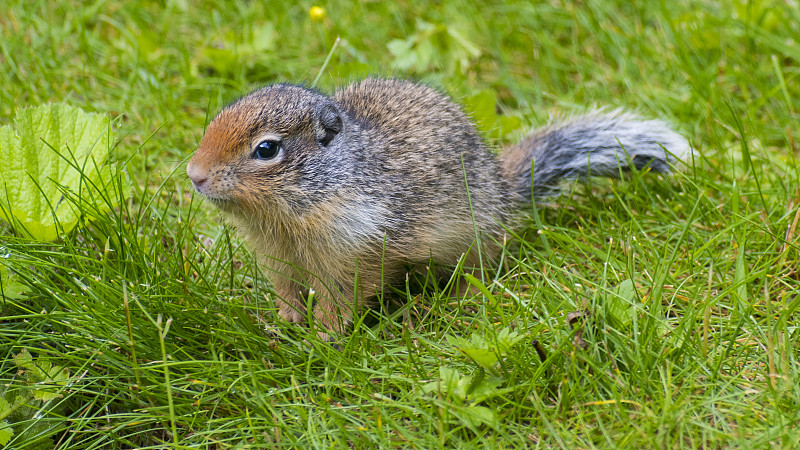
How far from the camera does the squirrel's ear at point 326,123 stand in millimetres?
3793

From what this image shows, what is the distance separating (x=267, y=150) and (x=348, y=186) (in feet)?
1.44

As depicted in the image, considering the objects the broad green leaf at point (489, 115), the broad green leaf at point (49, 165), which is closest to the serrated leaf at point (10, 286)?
the broad green leaf at point (49, 165)

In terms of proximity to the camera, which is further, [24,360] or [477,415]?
[24,360]

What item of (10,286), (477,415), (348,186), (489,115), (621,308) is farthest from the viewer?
(489,115)

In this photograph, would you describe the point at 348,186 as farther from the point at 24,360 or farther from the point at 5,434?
the point at 5,434

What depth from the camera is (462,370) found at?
3215 millimetres

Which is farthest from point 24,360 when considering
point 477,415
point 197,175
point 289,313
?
Result: point 477,415

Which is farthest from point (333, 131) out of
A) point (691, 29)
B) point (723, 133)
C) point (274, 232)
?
point (691, 29)

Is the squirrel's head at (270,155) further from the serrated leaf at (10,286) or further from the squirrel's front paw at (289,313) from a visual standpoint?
the serrated leaf at (10,286)

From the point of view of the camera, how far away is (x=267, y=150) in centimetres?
365

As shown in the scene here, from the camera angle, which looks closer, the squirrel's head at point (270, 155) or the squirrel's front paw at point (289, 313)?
the squirrel's head at point (270, 155)

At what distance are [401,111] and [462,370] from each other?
5.42 feet

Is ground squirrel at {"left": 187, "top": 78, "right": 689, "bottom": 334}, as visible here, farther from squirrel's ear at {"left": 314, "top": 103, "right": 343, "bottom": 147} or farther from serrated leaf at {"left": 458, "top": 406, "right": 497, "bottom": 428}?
serrated leaf at {"left": 458, "top": 406, "right": 497, "bottom": 428}

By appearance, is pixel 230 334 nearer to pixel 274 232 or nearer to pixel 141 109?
pixel 274 232
